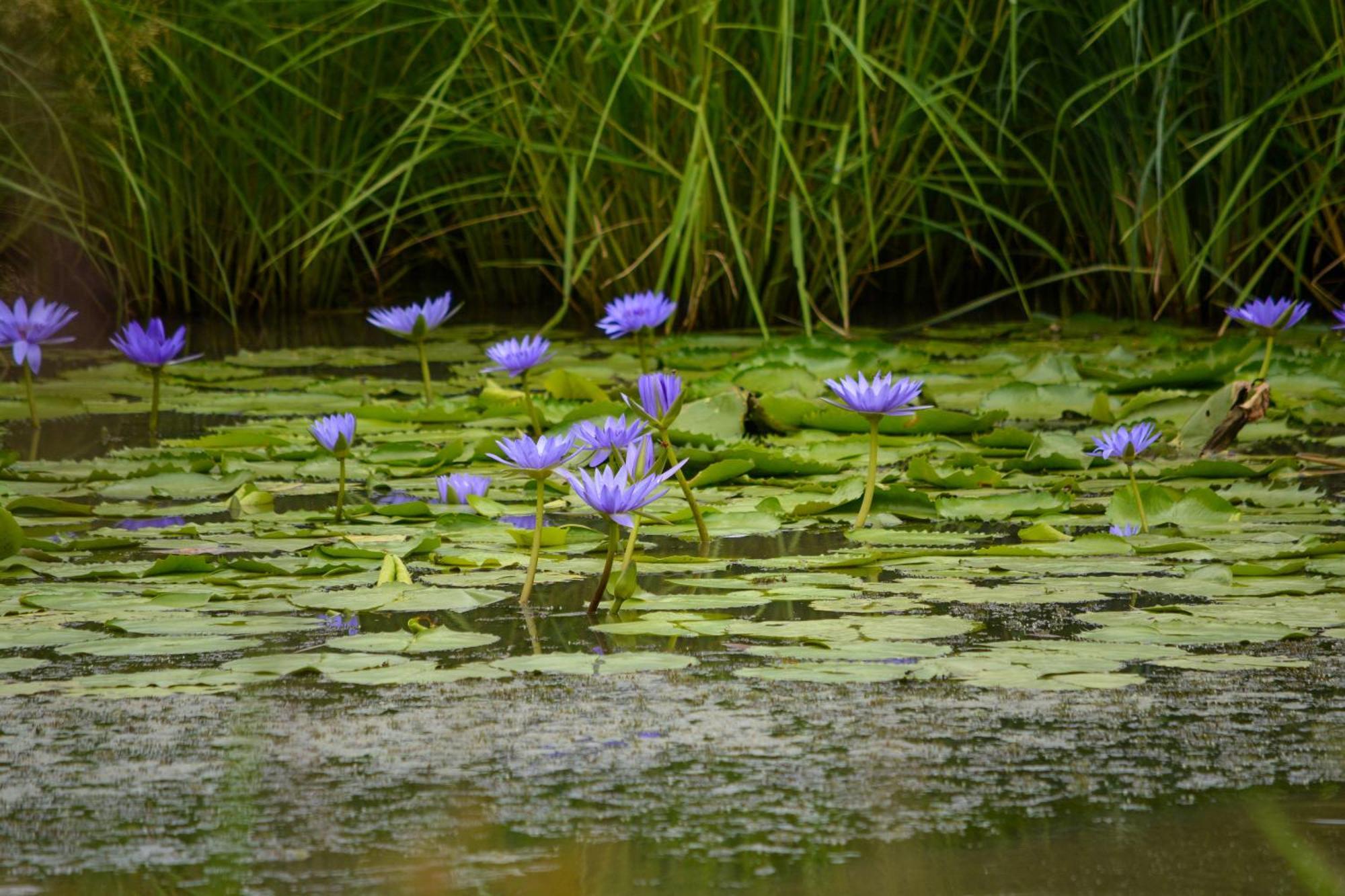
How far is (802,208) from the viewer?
3393 mm

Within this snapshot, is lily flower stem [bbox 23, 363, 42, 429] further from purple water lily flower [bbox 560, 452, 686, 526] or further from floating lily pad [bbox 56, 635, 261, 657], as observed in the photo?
purple water lily flower [bbox 560, 452, 686, 526]

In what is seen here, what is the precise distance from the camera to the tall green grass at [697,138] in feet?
10.1

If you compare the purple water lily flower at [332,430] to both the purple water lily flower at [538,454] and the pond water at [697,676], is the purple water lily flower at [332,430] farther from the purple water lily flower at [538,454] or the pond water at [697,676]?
the purple water lily flower at [538,454]

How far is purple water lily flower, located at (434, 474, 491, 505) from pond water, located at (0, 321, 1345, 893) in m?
0.04

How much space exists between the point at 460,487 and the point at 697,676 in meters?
0.72

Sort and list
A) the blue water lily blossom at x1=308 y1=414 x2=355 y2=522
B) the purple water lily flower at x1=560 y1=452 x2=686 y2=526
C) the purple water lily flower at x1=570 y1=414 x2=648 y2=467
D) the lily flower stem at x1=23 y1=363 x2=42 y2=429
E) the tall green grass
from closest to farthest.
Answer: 1. the purple water lily flower at x1=560 y1=452 x2=686 y2=526
2. the purple water lily flower at x1=570 y1=414 x2=648 y2=467
3. the blue water lily blossom at x1=308 y1=414 x2=355 y2=522
4. the lily flower stem at x1=23 y1=363 x2=42 y2=429
5. the tall green grass

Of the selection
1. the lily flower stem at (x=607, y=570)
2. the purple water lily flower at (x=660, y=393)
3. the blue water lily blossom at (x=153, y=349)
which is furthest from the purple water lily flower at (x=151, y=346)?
the lily flower stem at (x=607, y=570)

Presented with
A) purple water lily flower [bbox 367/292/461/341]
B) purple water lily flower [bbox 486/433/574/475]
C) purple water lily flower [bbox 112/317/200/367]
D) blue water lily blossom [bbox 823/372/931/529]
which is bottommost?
purple water lily flower [bbox 486/433/574/475]

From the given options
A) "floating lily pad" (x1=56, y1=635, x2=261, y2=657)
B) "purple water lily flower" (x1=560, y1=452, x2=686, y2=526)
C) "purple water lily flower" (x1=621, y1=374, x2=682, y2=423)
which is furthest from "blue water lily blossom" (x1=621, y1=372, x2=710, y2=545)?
"floating lily pad" (x1=56, y1=635, x2=261, y2=657)

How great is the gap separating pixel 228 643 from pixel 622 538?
0.51 meters

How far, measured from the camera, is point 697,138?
2.89 meters

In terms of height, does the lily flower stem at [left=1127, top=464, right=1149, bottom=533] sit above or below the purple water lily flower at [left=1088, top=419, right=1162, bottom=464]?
below

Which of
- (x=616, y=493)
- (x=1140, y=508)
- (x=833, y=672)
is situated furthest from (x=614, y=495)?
(x=1140, y=508)

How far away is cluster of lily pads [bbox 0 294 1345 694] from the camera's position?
45.6 inches
